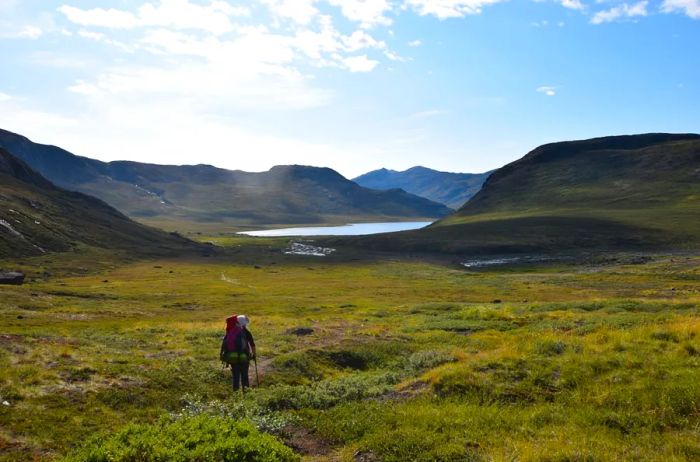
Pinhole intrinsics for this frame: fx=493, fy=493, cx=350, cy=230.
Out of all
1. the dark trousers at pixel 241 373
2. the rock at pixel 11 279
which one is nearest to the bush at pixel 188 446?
the dark trousers at pixel 241 373

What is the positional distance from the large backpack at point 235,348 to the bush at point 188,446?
729 centimetres

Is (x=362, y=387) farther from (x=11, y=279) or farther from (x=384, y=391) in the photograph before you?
(x=11, y=279)

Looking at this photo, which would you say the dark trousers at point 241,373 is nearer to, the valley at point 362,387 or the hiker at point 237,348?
the hiker at point 237,348

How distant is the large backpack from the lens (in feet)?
64.6

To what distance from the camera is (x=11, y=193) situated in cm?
17550

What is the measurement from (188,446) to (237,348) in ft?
28.5

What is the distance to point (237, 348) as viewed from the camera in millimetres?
19734

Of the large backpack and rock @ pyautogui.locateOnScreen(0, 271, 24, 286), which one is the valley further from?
rock @ pyautogui.locateOnScreen(0, 271, 24, 286)

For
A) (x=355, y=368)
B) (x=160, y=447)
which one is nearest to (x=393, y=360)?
(x=355, y=368)

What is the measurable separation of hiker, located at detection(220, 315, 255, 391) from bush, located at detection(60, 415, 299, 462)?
7.31 meters

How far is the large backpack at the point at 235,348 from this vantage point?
1970 cm

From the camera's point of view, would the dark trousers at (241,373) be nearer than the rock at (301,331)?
Yes

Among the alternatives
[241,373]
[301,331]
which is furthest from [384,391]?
[301,331]

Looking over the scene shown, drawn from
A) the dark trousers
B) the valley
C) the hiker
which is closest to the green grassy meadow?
the valley
